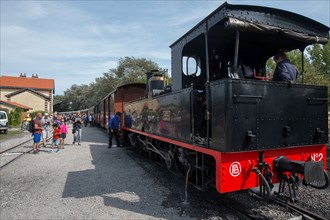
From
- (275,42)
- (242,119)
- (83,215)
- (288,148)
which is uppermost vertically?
(275,42)

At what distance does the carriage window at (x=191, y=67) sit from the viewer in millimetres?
5348

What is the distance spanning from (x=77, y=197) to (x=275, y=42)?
15.6ft

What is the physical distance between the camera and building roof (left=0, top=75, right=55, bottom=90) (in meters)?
64.6

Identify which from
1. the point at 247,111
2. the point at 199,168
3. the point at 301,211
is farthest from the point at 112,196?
the point at 301,211

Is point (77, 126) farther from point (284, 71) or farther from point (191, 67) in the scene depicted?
point (284, 71)

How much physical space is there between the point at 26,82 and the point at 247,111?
7401 centimetres

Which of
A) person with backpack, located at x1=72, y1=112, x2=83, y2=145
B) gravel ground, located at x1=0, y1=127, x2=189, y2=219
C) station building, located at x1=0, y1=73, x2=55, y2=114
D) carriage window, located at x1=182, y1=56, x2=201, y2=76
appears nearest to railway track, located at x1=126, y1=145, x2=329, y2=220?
gravel ground, located at x1=0, y1=127, x2=189, y2=219

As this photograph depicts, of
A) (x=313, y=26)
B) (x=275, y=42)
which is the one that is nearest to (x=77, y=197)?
(x=275, y=42)

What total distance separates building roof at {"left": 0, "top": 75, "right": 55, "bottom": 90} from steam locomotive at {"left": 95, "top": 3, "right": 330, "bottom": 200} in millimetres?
67947

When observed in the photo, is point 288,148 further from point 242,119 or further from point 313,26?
point 313,26

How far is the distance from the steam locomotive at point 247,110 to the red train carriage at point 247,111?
0.04 feet

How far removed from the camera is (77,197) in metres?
5.41

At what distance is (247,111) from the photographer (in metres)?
3.71

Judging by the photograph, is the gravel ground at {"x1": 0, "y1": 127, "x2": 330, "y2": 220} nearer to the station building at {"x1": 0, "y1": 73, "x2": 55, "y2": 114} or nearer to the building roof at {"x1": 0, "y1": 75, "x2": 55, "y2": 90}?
the station building at {"x1": 0, "y1": 73, "x2": 55, "y2": 114}
